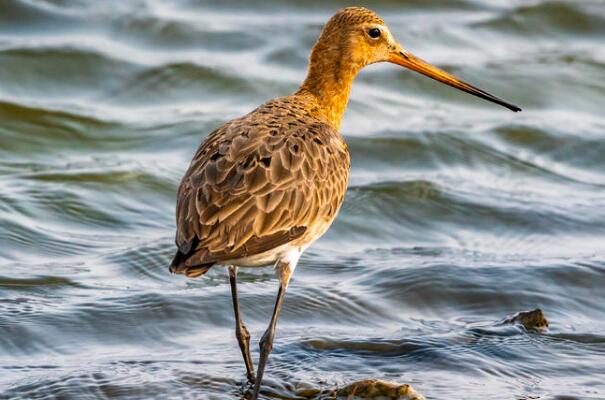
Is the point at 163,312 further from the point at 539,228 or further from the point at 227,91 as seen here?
the point at 227,91

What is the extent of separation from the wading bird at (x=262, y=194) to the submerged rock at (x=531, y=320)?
1524 mm

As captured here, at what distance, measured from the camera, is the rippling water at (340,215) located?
7.09 meters

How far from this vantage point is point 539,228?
382 inches

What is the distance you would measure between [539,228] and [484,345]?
99.3 inches

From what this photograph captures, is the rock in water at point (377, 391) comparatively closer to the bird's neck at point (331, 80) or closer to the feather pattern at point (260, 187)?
the feather pattern at point (260, 187)

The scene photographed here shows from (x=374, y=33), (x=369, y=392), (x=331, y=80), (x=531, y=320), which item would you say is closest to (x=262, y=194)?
(x=369, y=392)

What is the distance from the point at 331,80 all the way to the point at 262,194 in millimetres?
1621

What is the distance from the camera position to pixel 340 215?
9.88 metres

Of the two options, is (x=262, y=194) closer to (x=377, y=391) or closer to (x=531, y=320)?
(x=377, y=391)

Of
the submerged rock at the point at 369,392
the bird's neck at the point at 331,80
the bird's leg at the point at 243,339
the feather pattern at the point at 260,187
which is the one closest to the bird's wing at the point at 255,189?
the feather pattern at the point at 260,187

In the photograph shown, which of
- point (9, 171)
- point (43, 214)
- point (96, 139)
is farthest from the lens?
point (96, 139)

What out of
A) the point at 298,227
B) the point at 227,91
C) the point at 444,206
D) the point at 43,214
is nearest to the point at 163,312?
the point at 298,227

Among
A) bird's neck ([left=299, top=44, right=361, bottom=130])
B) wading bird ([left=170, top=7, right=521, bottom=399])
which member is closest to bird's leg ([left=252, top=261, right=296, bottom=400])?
wading bird ([left=170, top=7, right=521, bottom=399])

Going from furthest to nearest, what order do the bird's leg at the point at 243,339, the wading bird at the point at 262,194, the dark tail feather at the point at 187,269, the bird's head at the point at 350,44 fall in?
1. the bird's head at the point at 350,44
2. the bird's leg at the point at 243,339
3. the wading bird at the point at 262,194
4. the dark tail feather at the point at 187,269
